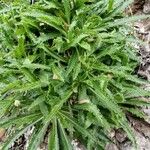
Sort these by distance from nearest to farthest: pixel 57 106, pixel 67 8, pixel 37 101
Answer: pixel 57 106
pixel 37 101
pixel 67 8

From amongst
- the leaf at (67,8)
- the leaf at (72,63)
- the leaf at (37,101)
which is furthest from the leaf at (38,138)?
the leaf at (67,8)

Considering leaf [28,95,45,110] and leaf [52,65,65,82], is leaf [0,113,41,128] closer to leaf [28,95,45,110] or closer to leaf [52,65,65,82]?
leaf [28,95,45,110]

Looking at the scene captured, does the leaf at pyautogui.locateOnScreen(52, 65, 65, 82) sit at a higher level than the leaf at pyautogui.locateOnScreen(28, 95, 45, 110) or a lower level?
higher

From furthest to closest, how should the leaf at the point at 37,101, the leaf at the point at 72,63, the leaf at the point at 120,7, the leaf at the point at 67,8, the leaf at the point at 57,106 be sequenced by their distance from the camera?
the leaf at the point at 120,7, the leaf at the point at 67,8, the leaf at the point at 72,63, the leaf at the point at 37,101, the leaf at the point at 57,106

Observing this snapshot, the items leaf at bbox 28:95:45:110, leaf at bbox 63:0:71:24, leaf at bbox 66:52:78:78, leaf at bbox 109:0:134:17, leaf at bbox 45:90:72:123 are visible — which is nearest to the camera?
leaf at bbox 45:90:72:123

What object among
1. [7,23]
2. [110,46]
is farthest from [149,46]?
[7,23]

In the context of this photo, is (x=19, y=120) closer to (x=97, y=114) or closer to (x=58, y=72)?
(x=58, y=72)

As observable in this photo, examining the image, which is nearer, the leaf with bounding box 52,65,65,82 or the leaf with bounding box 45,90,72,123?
the leaf with bounding box 45,90,72,123

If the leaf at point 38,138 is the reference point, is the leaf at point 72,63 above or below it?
above

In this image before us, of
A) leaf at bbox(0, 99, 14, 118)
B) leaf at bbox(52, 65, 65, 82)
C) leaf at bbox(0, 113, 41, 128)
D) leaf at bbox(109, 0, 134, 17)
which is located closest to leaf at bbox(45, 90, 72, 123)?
leaf at bbox(52, 65, 65, 82)

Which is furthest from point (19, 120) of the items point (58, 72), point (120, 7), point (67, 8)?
point (120, 7)

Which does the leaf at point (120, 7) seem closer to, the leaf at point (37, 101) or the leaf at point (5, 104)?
the leaf at point (37, 101)

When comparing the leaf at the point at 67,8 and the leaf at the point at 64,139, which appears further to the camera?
the leaf at the point at 67,8

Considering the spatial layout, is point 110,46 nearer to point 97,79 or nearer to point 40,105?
point 97,79
